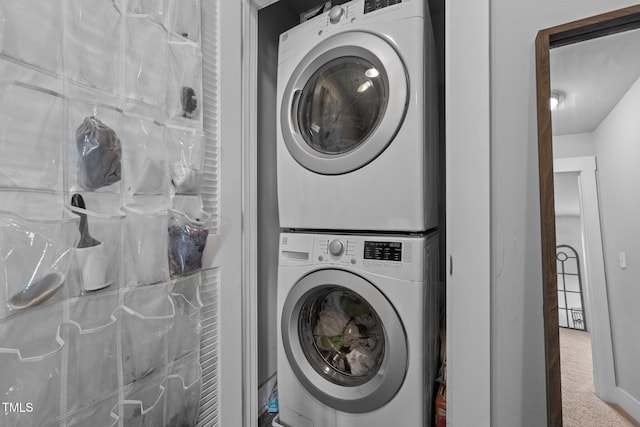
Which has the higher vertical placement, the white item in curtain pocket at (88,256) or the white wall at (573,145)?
the white wall at (573,145)

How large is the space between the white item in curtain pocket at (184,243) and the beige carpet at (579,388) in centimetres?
108

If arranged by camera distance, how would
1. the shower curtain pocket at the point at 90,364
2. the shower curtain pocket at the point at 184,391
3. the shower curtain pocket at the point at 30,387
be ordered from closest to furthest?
the shower curtain pocket at the point at 30,387
the shower curtain pocket at the point at 90,364
the shower curtain pocket at the point at 184,391

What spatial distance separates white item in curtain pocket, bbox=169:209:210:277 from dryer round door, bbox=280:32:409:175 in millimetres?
498

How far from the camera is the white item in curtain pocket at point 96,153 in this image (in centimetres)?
71

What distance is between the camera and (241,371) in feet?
3.96

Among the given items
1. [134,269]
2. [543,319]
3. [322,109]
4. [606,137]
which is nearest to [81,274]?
[134,269]

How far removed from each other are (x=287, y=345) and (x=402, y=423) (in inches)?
19.6

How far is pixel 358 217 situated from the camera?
1135mm

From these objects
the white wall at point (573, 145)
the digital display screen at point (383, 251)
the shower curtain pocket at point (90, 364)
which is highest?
the white wall at point (573, 145)

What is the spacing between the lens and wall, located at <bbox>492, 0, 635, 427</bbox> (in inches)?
34.0

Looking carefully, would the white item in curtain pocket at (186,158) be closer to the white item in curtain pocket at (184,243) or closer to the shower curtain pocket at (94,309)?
the white item in curtain pocket at (184,243)

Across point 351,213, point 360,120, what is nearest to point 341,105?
point 360,120

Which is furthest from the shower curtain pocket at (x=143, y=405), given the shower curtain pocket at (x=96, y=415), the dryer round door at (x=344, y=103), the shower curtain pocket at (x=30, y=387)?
the dryer round door at (x=344, y=103)

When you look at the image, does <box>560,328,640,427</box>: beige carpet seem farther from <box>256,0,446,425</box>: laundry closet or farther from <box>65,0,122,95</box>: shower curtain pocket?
<box>65,0,122,95</box>: shower curtain pocket
